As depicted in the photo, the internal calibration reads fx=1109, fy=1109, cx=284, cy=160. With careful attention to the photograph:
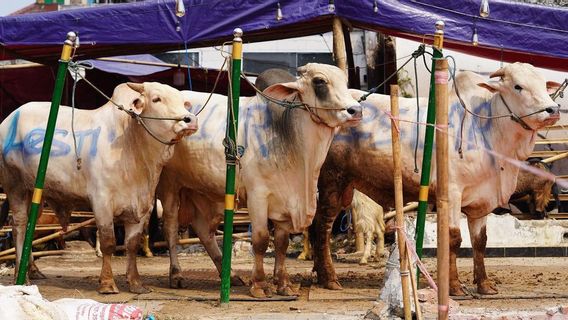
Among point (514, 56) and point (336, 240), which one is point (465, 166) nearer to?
point (514, 56)

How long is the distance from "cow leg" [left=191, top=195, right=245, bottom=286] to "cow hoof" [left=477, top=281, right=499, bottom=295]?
8.58ft

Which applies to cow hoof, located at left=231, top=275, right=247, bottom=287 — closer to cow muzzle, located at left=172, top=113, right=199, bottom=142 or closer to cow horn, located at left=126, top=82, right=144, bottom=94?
cow muzzle, located at left=172, top=113, right=199, bottom=142

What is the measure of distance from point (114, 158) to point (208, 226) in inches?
61.1

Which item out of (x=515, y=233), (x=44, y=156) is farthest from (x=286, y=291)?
(x=515, y=233)

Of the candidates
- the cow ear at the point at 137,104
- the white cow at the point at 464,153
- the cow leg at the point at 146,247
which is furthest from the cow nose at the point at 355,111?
the cow leg at the point at 146,247

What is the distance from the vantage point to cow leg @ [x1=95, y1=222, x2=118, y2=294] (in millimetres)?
11102

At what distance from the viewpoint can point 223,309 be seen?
32.8 ft

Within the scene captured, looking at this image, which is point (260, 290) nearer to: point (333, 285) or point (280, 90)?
point (333, 285)

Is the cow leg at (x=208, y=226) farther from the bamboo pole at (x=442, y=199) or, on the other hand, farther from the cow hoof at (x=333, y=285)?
the bamboo pole at (x=442, y=199)

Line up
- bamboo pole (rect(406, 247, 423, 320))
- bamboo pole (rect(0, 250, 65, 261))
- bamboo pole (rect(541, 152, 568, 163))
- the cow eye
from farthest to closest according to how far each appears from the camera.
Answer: bamboo pole (rect(541, 152, 568, 163)) < bamboo pole (rect(0, 250, 65, 261)) < the cow eye < bamboo pole (rect(406, 247, 423, 320))

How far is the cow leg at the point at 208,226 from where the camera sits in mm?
12211

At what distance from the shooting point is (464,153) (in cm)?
1139

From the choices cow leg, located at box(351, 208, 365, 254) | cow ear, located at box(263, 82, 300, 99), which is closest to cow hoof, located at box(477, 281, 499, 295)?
cow ear, located at box(263, 82, 300, 99)

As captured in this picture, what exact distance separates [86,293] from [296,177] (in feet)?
8.00
